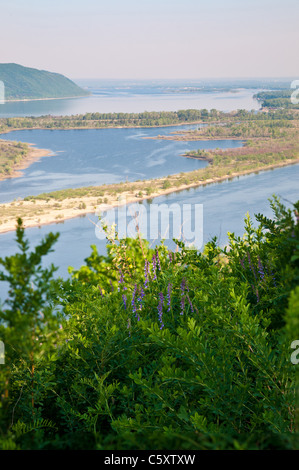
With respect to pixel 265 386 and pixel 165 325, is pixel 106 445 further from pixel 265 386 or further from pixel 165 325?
pixel 165 325

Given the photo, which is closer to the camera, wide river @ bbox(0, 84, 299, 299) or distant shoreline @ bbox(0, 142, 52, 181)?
wide river @ bbox(0, 84, 299, 299)

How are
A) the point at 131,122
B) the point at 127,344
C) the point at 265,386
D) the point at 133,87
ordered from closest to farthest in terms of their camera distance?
the point at 265,386 → the point at 127,344 → the point at 131,122 → the point at 133,87

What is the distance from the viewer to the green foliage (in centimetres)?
108

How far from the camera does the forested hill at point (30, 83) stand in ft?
142

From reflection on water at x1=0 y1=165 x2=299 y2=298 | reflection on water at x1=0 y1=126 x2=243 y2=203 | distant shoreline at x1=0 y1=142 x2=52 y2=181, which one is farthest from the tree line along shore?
reflection on water at x1=0 y1=126 x2=243 y2=203

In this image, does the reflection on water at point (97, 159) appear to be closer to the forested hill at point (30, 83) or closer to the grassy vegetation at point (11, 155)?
the grassy vegetation at point (11, 155)

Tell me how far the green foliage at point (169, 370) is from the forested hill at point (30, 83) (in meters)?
42.0

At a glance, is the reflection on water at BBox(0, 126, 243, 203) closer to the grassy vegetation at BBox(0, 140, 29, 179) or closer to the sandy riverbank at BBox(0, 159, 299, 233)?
the grassy vegetation at BBox(0, 140, 29, 179)

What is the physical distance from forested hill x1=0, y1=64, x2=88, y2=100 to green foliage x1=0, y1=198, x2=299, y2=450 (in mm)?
42026

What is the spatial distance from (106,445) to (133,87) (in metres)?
73.3

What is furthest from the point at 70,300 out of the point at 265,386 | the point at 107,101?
the point at 107,101

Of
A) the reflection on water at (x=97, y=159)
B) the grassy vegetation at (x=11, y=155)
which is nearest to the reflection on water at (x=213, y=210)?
the reflection on water at (x=97, y=159)

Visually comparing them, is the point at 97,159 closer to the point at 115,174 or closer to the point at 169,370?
the point at 115,174
